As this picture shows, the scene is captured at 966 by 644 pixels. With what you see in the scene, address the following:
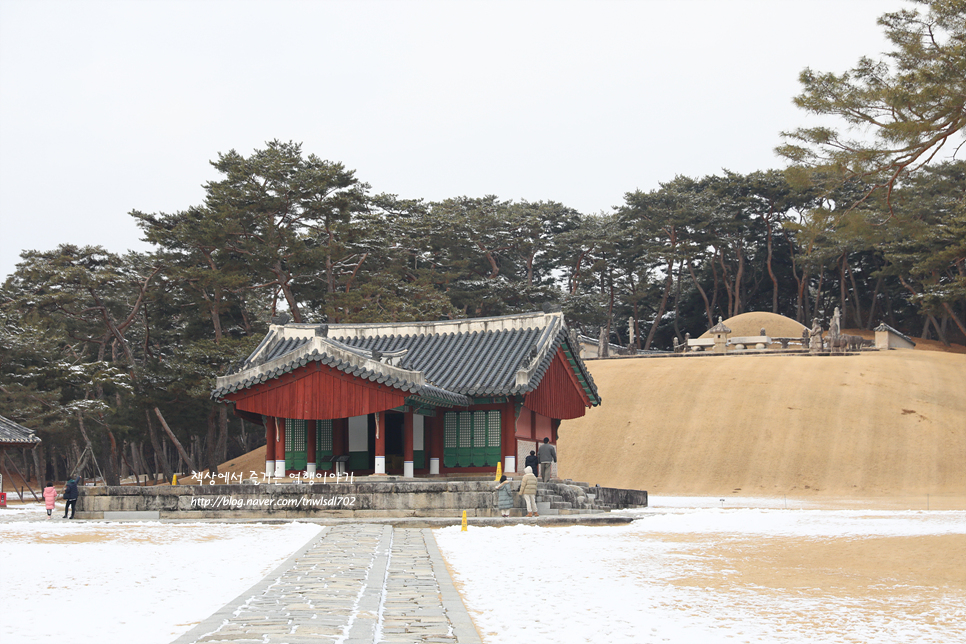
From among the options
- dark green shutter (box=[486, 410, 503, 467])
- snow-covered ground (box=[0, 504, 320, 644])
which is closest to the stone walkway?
snow-covered ground (box=[0, 504, 320, 644])

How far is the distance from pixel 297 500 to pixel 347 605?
14.8 metres

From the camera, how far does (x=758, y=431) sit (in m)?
44.2

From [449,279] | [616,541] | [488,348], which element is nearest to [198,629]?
[616,541]

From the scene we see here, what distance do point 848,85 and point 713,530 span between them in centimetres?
1036

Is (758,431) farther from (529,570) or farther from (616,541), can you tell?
(529,570)

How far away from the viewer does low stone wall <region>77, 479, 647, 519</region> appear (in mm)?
22234

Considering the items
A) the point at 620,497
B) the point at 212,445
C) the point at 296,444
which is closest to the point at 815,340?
the point at 620,497

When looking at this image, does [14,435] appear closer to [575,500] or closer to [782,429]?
[575,500]

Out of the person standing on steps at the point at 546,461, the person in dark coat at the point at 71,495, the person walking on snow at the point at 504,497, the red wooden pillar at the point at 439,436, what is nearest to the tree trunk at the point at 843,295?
the person standing on steps at the point at 546,461

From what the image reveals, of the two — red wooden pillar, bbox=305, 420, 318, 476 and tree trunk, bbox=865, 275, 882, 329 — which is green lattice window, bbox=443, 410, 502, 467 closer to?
red wooden pillar, bbox=305, 420, 318, 476

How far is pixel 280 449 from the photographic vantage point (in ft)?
89.4

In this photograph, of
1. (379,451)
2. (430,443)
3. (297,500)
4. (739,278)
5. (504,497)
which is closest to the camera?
(504,497)

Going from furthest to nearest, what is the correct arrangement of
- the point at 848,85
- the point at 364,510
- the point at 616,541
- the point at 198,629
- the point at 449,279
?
the point at 449,279 < the point at 364,510 < the point at 848,85 < the point at 616,541 < the point at 198,629

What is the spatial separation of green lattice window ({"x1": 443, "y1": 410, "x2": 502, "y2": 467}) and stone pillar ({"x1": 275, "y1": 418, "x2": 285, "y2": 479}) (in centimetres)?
496
